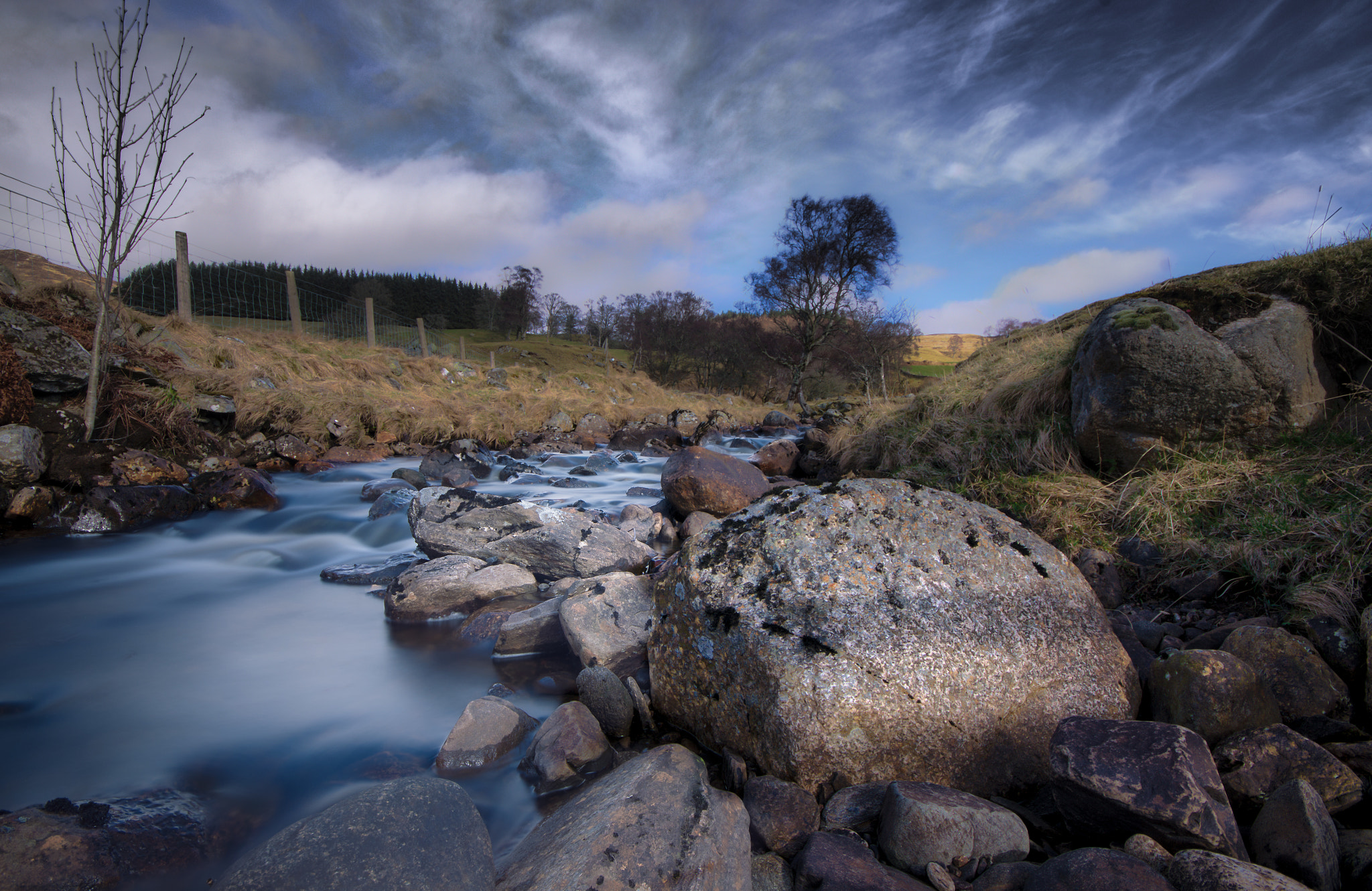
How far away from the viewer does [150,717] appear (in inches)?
136

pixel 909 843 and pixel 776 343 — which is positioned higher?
pixel 776 343

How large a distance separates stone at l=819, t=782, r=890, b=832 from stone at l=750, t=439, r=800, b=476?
774 centimetres

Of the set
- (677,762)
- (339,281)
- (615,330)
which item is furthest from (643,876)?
(339,281)

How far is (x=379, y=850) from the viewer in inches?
75.2

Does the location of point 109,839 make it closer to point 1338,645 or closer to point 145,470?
point 1338,645

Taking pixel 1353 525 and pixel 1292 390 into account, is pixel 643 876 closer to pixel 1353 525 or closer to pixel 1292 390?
pixel 1353 525

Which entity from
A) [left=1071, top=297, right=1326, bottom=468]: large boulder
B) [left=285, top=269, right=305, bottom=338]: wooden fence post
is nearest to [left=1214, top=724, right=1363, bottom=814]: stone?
[left=1071, top=297, right=1326, bottom=468]: large boulder

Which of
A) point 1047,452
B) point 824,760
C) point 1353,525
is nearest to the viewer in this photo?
point 824,760

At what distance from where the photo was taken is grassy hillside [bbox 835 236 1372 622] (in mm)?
3279

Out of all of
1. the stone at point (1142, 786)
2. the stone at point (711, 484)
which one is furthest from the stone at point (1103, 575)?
the stone at point (711, 484)

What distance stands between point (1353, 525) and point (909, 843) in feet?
11.2

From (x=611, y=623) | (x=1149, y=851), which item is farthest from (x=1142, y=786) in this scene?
(x=611, y=623)

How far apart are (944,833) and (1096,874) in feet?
1.38

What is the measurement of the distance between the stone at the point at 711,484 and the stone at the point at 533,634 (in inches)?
108
